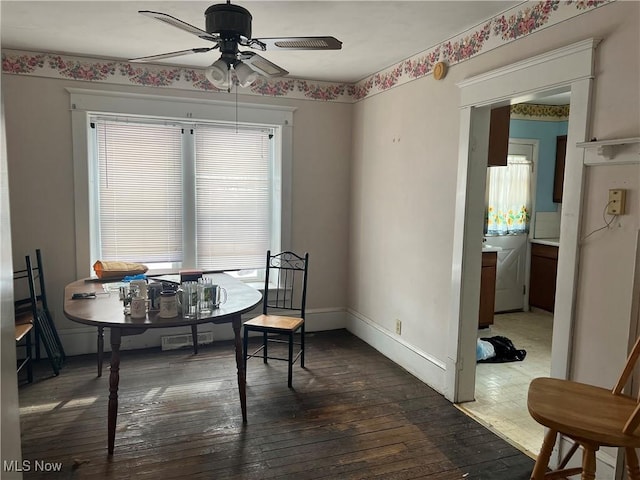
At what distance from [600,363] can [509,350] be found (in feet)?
6.40

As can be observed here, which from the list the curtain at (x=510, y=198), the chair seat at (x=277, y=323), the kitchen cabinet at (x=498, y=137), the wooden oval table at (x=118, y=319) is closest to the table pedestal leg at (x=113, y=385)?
the wooden oval table at (x=118, y=319)

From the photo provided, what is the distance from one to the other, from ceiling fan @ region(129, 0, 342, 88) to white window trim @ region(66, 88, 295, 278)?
5.61ft

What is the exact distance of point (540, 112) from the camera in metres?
5.35

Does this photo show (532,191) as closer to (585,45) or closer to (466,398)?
(466,398)

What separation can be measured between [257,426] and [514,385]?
6.44ft

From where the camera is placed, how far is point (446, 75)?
3.16 m

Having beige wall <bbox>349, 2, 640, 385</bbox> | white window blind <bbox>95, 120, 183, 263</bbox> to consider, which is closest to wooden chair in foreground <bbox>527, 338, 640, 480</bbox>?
beige wall <bbox>349, 2, 640, 385</bbox>

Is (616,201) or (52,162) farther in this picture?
(52,162)

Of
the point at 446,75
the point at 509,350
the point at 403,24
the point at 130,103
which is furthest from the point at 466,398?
the point at 130,103

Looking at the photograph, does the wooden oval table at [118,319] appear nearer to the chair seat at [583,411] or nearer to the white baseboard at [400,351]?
the white baseboard at [400,351]

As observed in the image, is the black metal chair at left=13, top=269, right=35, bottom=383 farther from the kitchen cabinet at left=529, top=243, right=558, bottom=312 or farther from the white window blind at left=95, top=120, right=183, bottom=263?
the kitchen cabinet at left=529, top=243, right=558, bottom=312

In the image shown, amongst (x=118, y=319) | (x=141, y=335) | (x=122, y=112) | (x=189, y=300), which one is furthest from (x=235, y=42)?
(x=141, y=335)

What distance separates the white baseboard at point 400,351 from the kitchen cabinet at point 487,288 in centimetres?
110

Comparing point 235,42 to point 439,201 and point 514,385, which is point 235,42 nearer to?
point 439,201
